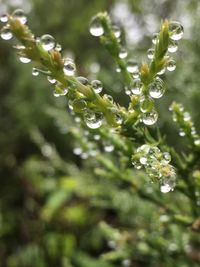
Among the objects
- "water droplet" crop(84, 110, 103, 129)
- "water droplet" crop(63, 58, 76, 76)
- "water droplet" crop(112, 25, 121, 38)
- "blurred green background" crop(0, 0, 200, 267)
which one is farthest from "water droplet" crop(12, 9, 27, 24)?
"blurred green background" crop(0, 0, 200, 267)

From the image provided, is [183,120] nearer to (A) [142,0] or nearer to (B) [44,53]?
(B) [44,53]

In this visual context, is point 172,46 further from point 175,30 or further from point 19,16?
point 19,16

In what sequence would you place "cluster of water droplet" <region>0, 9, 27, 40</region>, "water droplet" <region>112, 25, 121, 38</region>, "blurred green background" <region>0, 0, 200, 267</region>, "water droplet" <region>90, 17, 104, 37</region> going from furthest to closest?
"blurred green background" <region>0, 0, 200, 267</region> < "water droplet" <region>112, 25, 121, 38</region> < "water droplet" <region>90, 17, 104, 37</region> < "cluster of water droplet" <region>0, 9, 27, 40</region>

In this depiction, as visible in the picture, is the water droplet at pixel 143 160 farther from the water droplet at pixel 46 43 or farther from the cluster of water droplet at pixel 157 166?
the water droplet at pixel 46 43

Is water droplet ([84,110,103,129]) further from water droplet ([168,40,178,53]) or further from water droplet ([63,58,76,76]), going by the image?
water droplet ([168,40,178,53])

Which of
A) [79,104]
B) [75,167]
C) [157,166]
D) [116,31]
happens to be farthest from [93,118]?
[75,167]

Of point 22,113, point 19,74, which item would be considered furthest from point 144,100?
point 19,74
